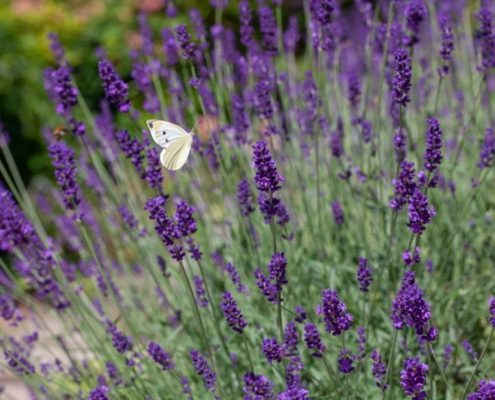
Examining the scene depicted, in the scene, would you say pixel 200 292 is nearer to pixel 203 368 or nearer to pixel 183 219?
pixel 203 368

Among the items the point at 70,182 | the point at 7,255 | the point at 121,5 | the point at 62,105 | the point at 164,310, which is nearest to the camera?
the point at 70,182

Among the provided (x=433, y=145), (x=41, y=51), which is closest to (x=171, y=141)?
(x=433, y=145)

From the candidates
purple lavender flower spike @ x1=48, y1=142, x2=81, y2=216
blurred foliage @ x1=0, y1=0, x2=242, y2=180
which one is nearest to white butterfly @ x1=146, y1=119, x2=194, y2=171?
purple lavender flower spike @ x1=48, y1=142, x2=81, y2=216

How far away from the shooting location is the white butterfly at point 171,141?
2723 millimetres

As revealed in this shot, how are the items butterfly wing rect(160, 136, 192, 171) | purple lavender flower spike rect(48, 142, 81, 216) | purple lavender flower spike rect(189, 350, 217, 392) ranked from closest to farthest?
purple lavender flower spike rect(189, 350, 217, 392) → purple lavender flower spike rect(48, 142, 81, 216) → butterfly wing rect(160, 136, 192, 171)

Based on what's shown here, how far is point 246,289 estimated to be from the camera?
3.57 m

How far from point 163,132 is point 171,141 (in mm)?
49

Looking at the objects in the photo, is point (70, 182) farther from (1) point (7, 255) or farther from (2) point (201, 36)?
(1) point (7, 255)

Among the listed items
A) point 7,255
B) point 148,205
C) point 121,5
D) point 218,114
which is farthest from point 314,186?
point 121,5

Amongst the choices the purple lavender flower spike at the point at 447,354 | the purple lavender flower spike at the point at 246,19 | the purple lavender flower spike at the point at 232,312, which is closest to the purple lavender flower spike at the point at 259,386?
the purple lavender flower spike at the point at 232,312

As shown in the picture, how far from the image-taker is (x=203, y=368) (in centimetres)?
244

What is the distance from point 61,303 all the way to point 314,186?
171 cm

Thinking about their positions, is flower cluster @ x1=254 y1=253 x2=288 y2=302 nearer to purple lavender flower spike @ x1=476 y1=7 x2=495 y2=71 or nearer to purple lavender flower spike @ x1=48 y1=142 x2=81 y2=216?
purple lavender flower spike @ x1=48 y1=142 x2=81 y2=216

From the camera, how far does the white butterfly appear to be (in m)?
2.72
